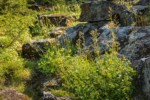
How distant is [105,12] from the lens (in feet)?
32.6

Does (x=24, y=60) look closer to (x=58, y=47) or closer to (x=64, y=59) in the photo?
(x=58, y=47)

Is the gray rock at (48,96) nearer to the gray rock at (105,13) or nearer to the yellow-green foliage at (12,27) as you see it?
the gray rock at (105,13)

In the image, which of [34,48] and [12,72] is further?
[34,48]

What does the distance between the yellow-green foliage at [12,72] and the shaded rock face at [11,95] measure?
70 cm

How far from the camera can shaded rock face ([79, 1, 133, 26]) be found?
9344mm

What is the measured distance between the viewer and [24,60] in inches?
370

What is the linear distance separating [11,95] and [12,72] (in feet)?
4.90

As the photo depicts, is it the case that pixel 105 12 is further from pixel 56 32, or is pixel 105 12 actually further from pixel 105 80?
pixel 105 80

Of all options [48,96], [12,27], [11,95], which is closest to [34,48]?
[12,27]

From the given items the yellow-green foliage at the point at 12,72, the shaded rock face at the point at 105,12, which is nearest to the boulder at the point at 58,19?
the shaded rock face at the point at 105,12

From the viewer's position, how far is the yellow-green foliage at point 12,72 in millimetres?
8086

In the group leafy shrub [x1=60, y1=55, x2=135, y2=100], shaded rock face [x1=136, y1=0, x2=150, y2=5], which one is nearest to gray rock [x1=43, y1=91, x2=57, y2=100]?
leafy shrub [x1=60, y1=55, x2=135, y2=100]

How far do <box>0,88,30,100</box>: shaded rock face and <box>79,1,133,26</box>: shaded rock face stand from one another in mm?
3439

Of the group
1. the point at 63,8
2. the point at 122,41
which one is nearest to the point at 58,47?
the point at 122,41
